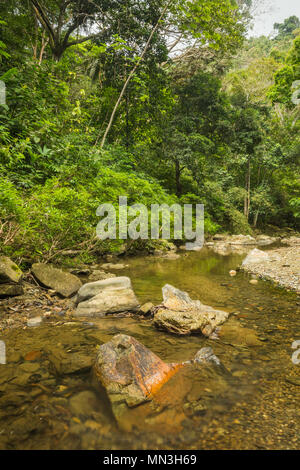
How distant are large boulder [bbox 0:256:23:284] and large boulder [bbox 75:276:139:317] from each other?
0.89 meters

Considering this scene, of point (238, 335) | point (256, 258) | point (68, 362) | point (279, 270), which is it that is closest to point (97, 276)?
point (68, 362)

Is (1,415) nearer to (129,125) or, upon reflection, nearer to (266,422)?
(266,422)

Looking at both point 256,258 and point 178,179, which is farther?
point 178,179

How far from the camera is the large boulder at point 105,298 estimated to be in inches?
133

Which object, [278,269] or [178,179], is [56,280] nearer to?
[278,269]

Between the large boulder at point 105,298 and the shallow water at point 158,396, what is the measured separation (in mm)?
221

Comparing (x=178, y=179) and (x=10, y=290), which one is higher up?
(x=178, y=179)

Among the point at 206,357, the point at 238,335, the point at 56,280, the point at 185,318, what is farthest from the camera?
the point at 56,280

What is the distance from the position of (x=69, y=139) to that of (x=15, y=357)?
704cm

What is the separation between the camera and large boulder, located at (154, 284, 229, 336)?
116 inches

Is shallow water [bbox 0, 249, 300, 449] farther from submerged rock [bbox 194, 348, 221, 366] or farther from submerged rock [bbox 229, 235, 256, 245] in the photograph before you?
submerged rock [bbox 229, 235, 256, 245]

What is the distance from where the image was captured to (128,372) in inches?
76.9

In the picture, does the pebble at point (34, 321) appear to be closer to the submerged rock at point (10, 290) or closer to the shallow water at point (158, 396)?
the shallow water at point (158, 396)

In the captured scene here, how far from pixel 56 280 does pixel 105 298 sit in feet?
3.31
